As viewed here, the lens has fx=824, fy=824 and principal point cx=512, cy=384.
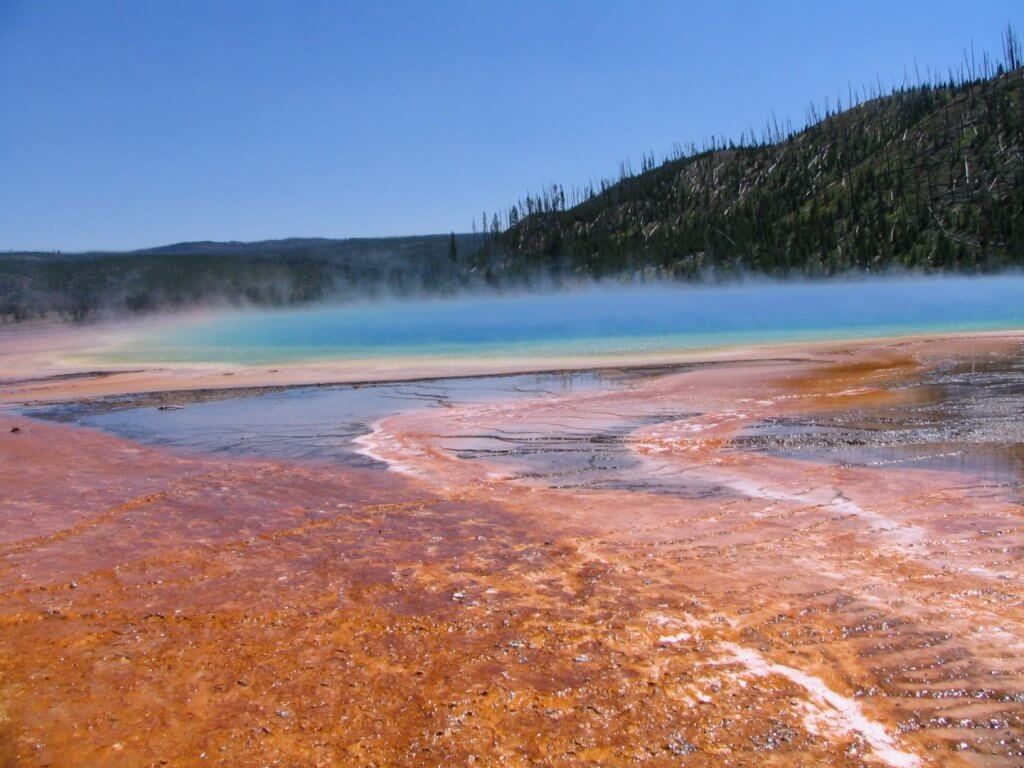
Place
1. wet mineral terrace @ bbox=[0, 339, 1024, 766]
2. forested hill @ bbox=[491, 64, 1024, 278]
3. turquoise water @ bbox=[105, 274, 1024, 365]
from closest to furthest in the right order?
wet mineral terrace @ bbox=[0, 339, 1024, 766] → turquoise water @ bbox=[105, 274, 1024, 365] → forested hill @ bbox=[491, 64, 1024, 278]

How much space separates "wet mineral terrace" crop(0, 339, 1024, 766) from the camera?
9.47ft

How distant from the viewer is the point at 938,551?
4434 mm

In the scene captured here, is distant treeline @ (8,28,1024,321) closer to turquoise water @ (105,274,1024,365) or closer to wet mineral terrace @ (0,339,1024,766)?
turquoise water @ (105,274,1024,365)

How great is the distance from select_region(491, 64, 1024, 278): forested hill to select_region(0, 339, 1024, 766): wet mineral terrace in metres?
55.7

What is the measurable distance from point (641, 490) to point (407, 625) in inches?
109

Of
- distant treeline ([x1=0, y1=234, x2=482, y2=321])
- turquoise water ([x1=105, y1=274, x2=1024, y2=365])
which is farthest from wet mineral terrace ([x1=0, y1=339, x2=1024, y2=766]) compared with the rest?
distant treeline ([x1=0, y1=234, x2=482, y2=321])

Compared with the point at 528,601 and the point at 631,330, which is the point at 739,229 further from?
the point at 528,601

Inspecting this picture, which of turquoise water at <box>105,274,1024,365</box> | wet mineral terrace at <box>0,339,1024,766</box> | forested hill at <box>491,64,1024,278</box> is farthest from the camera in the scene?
forested hill at <box>491,64,1024,278</box>

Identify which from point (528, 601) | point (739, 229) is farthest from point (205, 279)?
point (528, 601)


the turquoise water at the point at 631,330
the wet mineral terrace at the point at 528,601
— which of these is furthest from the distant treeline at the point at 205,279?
the wet mineral terrace at the point at 528,601

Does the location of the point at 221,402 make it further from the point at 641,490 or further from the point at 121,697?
the point at 121,697

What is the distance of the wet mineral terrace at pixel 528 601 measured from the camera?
289cm

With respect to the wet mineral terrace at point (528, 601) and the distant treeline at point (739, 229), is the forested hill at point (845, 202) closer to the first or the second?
the distant treeline at point (739, 229)

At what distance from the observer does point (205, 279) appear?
270 ft
